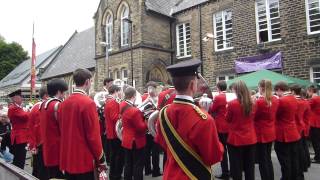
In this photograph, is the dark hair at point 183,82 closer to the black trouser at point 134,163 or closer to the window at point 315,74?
the black trouser at point 134,163

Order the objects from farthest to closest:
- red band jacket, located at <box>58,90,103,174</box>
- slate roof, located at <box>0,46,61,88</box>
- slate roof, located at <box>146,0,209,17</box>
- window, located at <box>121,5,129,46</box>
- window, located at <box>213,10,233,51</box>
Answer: slate roof, located at <box>0,46,61,88</box>, window, located at <box>121,5,129,46</box>, slate roof, located at <box>146,0,209,17</box>, window, located at <box>213,10,233,51</box>, red band jacket, located at <box>58,90,103,174</box>

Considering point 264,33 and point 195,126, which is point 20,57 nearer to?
point 264,33

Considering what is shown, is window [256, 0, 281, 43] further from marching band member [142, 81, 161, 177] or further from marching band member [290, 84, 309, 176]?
marching band member [142, 81, 161, 177]

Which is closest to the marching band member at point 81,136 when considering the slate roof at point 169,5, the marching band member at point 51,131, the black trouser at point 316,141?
the marching band member at point 51,131

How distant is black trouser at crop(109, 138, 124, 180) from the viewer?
24.4 feet

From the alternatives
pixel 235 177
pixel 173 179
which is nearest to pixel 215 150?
pixel 173 179

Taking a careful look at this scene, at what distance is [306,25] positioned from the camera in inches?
583

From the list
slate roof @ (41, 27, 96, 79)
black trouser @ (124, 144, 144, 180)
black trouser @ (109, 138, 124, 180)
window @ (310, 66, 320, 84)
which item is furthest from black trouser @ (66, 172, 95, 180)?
slate roof @ (41, 27, 96, 79)

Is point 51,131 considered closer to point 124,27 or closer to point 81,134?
point 81,134

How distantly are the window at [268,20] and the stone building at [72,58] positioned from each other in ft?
52.1

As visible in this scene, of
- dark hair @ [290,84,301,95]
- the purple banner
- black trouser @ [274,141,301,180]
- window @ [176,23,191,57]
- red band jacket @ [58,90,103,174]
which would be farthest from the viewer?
window @ [176,23,191,57]

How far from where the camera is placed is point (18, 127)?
25.0ft

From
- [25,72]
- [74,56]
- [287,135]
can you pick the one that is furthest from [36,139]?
[25,72]

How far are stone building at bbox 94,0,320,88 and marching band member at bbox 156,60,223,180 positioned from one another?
1323 centimetres
